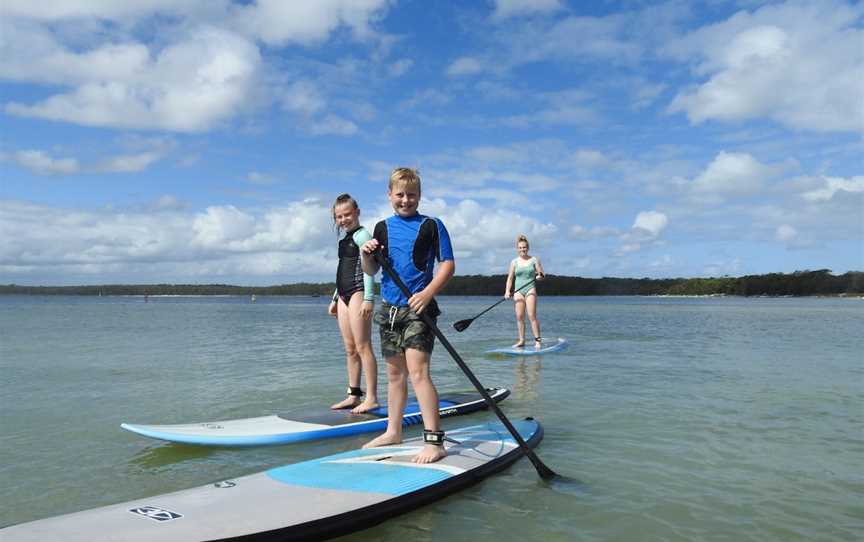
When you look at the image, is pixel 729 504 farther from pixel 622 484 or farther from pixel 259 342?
pixel 259 342

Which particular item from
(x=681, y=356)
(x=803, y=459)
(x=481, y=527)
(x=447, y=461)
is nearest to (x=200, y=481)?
(x=447, y=461)

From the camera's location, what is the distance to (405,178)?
15.2ft

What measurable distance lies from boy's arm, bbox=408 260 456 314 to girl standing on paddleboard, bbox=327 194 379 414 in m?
1.40

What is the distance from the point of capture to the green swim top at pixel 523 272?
42.6 feet

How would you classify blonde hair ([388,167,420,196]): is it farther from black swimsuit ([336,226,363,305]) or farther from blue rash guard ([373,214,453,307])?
black swimsuit ([336,226,363,305])

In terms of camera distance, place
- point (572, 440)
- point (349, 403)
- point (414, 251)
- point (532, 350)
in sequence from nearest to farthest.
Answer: point (414, 251)
point (572, 440)
point (349, 403)
point (532, 350)

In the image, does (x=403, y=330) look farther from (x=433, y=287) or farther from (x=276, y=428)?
(x=276, y=428)

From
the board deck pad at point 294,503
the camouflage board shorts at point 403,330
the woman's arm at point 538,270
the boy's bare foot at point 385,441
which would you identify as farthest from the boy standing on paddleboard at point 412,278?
the woman's arm at point 538,270

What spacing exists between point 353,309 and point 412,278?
1.95m

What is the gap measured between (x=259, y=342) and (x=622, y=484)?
47.7ft

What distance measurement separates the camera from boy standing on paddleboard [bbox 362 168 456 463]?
454 cm

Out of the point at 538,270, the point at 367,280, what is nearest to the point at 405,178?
the point at 367,280

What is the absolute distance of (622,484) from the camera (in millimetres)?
4359

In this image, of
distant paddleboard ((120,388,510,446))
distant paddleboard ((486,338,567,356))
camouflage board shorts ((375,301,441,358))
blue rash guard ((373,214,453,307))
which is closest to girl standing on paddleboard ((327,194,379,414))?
distant paddleboard ((120,388,510,446))
